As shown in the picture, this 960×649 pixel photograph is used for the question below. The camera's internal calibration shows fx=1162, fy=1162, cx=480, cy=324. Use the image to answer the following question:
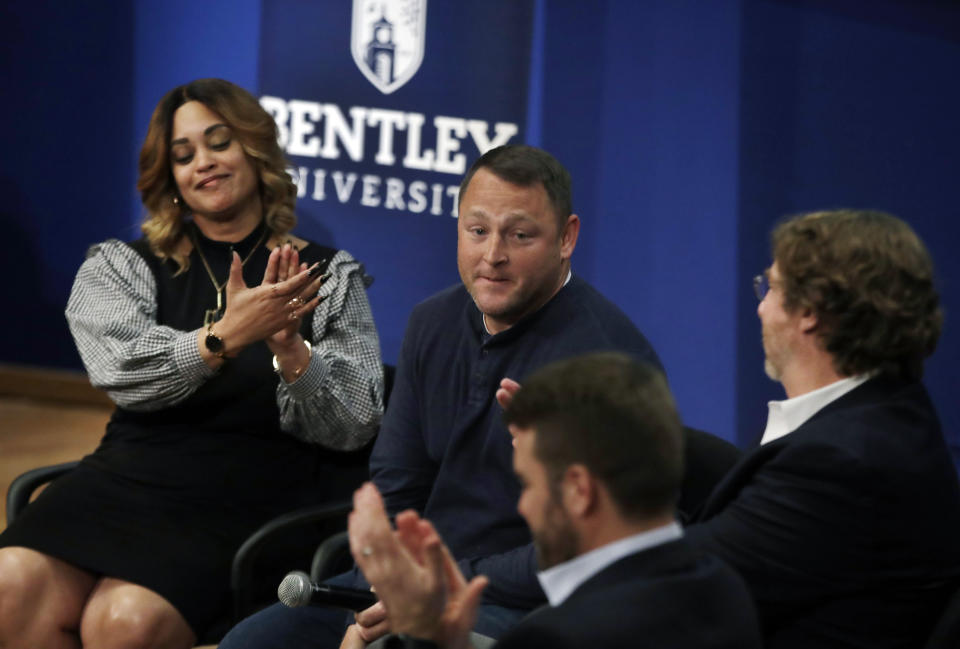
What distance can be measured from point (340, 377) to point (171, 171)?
0.80 m

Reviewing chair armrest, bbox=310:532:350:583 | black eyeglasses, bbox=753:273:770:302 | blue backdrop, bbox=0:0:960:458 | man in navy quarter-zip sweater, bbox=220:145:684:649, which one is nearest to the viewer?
black eyeglasses, bbox=753:273:770:302

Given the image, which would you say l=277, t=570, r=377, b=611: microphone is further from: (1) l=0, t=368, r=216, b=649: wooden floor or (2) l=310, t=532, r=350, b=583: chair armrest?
(1) l=0, t=368, r=216, b=649: wooden floor

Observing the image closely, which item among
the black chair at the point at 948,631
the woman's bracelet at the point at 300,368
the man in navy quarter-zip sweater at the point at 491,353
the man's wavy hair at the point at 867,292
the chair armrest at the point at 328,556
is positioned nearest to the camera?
the black chair at the point at 948,631

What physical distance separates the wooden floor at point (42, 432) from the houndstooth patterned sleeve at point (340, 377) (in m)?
2.20

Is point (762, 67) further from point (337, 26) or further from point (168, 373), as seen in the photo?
point (168, 373)

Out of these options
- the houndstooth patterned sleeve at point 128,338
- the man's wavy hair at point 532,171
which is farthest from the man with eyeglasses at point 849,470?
the houndstooth patterned sleeve at point 128,338

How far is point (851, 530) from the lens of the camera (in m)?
1.73

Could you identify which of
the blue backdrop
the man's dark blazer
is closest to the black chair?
the man's dark blazer

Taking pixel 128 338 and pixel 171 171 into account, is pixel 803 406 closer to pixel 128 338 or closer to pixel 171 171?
pixel 128 338

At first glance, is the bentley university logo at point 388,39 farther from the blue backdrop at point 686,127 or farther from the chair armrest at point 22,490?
the chair armrest at point 22,490

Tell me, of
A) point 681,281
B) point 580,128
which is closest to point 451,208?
point 580,128

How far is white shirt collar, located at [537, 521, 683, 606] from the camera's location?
1.37 meters

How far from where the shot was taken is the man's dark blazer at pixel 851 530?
173cm

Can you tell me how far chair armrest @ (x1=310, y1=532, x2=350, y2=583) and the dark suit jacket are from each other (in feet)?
3.65
